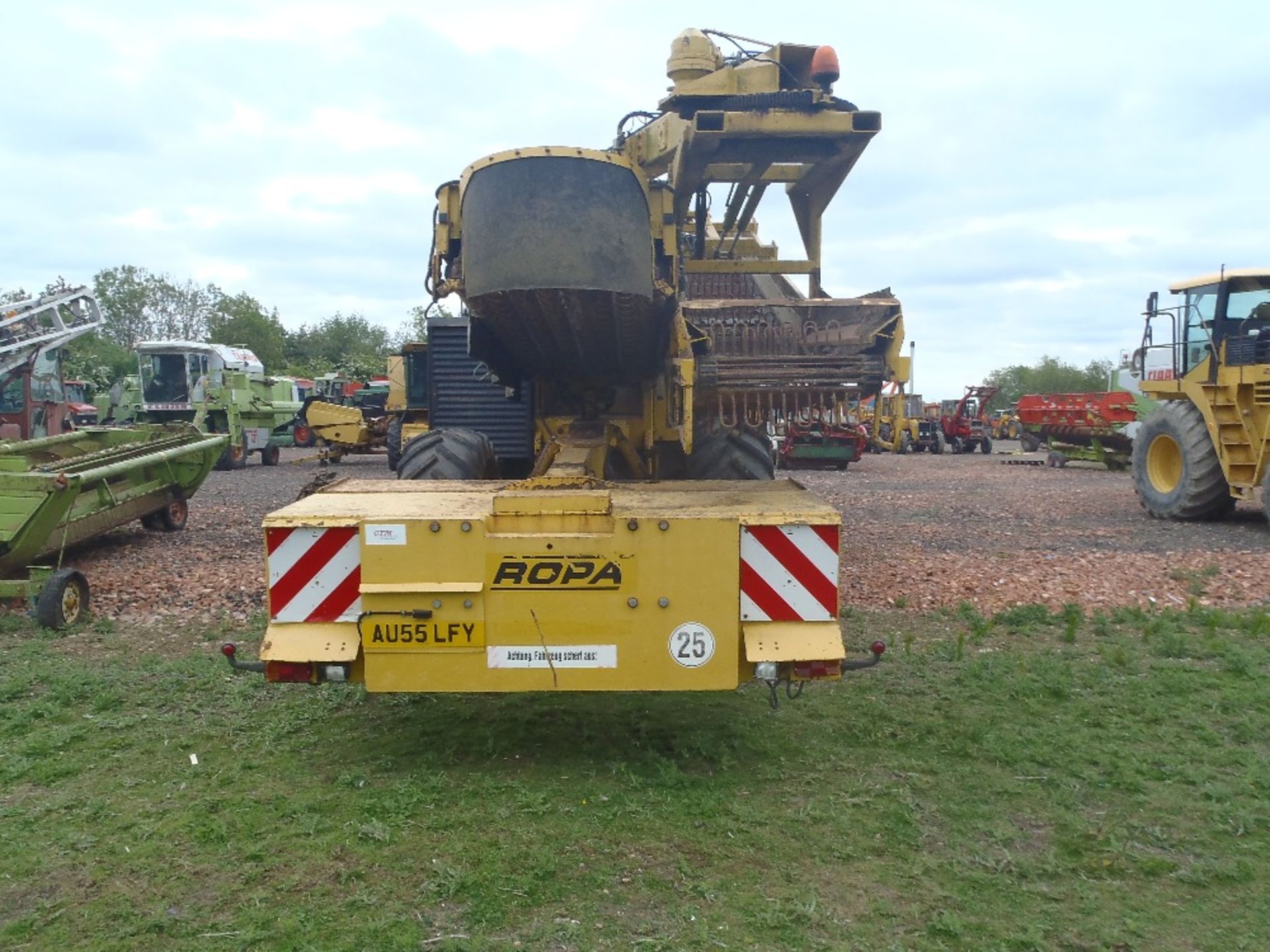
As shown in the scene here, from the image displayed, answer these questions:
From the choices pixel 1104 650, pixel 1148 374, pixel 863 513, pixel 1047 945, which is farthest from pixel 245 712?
pixel 1148 374

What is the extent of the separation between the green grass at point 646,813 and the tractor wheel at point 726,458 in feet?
5.42

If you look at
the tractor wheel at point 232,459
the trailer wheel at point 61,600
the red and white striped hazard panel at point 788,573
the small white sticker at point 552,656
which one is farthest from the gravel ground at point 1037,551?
the tractor wheel at point 232,459

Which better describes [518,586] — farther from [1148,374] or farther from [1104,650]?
[1148,374]

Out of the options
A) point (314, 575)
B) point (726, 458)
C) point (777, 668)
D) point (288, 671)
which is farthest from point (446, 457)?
point (777, 668)

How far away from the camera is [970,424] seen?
3169 centimetres

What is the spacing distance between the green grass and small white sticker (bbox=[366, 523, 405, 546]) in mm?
927

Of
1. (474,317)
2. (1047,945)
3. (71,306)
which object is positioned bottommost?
(1047,945)

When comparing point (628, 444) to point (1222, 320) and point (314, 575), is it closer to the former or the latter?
point (314, 575)

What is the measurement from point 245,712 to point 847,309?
397 centimetres

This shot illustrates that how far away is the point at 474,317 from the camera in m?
5.55

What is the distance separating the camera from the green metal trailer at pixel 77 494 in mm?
6609

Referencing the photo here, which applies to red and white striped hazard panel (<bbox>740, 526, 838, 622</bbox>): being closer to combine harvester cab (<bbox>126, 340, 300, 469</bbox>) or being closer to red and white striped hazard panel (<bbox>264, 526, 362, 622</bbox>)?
red and white striped hazard panel (<bbox>264, 526, 362, 622</bbox>)

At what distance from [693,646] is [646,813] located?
63 centimetres

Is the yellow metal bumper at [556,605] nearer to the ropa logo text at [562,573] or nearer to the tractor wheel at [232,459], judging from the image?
the ropa logo text at [562,573]
